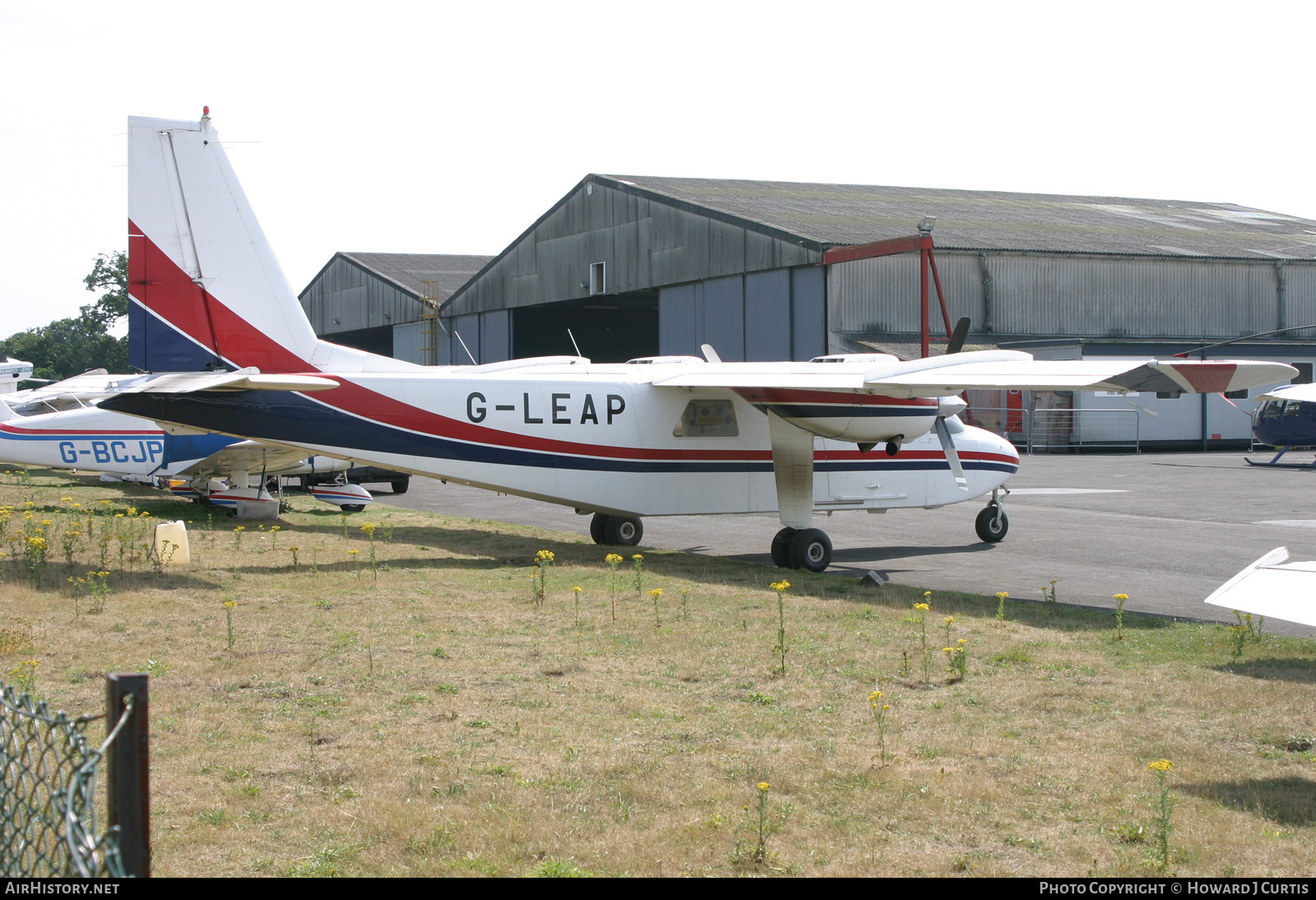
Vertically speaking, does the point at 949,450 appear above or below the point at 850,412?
below

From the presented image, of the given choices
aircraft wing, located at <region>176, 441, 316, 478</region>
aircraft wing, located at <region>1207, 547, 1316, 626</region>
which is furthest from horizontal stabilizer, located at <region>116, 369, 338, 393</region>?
aircraft wing, located at <region>1207, 547, 1316, 626</region>

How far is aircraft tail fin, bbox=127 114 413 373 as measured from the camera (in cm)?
1336

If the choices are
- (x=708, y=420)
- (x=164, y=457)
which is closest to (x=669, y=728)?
(x=708, y=420)

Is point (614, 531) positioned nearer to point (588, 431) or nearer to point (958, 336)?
point (588, 431)

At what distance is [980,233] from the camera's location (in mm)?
45281

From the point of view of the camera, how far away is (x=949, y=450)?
15.1 meters

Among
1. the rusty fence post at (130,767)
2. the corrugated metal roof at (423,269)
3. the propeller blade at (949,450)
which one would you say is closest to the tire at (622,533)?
the propeller blade at (949,450)

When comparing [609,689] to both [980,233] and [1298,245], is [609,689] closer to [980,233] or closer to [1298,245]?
Answer: [980,233]

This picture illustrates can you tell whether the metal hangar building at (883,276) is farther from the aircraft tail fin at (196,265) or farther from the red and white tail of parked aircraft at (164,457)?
the aircraft tail fin at (196,265)

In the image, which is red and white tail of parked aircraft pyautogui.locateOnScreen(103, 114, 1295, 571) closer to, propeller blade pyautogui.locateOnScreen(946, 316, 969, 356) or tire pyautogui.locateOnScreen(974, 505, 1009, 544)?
propeller blade pyautogui.locateOnScreen(946, 316, 969, 356)

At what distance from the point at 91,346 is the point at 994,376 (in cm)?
9984

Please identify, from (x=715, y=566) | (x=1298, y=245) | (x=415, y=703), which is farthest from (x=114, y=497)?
(x=1298, y=245)

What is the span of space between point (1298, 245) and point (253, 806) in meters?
56.0

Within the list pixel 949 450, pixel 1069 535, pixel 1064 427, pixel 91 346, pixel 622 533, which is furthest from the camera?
pixel 91 346
